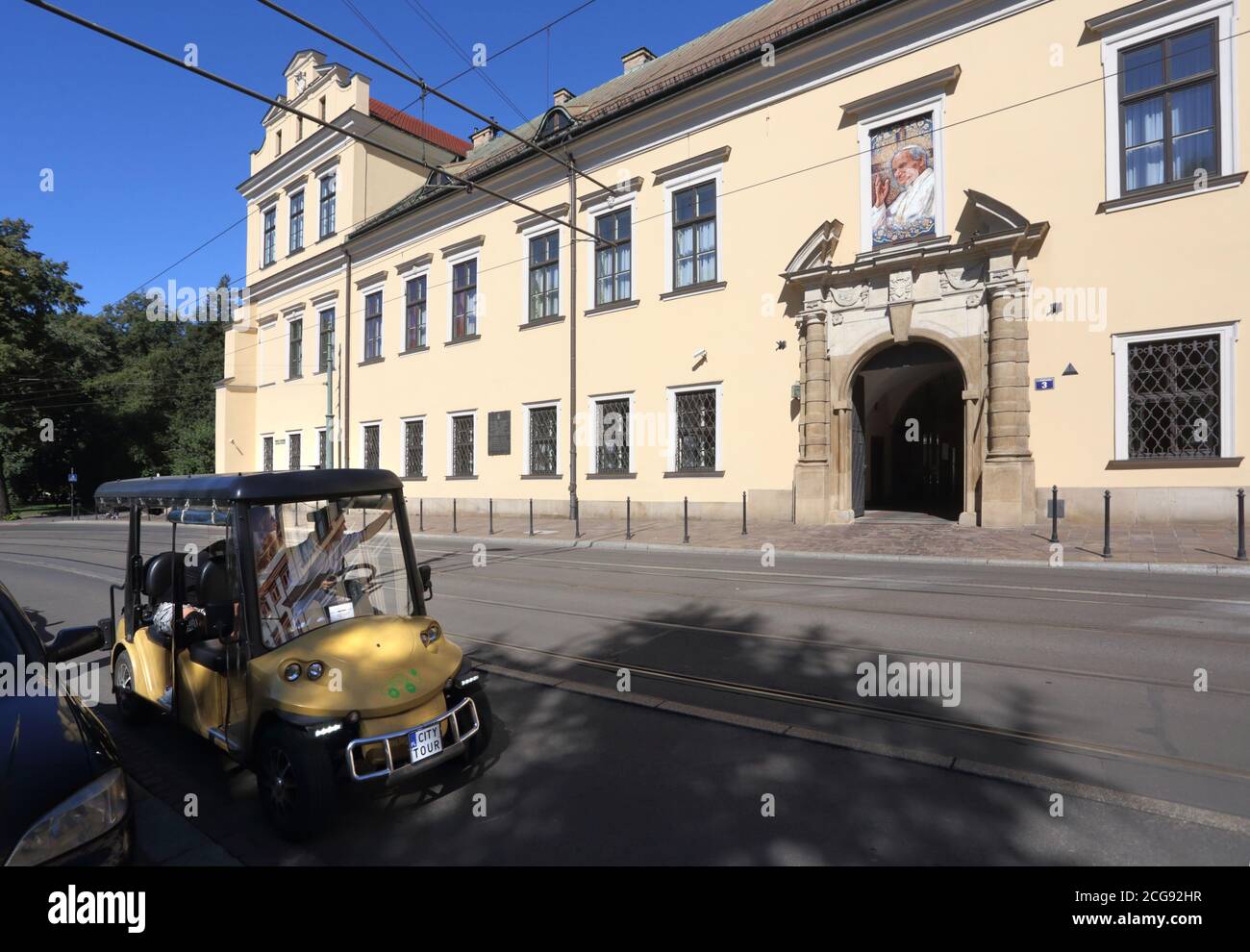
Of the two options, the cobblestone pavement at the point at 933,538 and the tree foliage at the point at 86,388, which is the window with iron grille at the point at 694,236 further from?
the tree foliage at the point at 86,388

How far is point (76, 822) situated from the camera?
232 centimetres

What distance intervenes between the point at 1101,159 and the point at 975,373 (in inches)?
188

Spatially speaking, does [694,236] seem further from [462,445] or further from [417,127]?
[417,127]

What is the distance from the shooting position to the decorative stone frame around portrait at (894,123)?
53.9 feet

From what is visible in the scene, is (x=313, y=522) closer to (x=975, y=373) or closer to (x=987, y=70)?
(x=975, y=373)

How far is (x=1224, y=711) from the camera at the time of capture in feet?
15.0

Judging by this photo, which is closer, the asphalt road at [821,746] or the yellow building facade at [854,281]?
the asphalt road at [821,746]

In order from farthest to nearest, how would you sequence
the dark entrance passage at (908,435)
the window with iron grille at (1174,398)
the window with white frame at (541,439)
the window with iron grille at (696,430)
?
1. the window with white frame at (541,439)
2. the window with iron grille at (696,430)
3. the dark entrance passage at (908,435)
4. the window with iron grille at (1174,398)

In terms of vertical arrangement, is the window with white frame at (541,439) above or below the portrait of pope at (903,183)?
below

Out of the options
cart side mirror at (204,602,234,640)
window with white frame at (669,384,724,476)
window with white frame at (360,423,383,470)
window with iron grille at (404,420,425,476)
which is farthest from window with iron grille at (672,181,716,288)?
cart side mirror at (204,602,234,640)

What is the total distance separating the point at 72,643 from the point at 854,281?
17243 millimetres

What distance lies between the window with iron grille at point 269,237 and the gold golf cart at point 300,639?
3941cm

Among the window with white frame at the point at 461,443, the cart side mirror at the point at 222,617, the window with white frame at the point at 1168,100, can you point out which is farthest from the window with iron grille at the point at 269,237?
the cart side mirror at the point at 222,617
